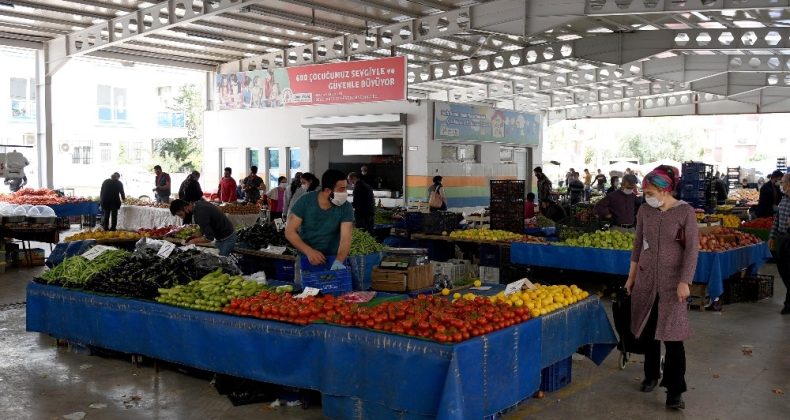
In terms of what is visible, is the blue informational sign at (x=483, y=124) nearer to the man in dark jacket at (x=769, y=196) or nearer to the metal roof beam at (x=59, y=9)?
the man in dark jacket at (x=769, y=196)

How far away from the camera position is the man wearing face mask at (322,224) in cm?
640

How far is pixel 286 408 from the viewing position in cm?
548

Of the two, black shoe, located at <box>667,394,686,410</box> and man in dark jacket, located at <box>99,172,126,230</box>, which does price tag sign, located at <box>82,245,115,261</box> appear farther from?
man in dark jacket, located at <box>99,172,126,230</box>

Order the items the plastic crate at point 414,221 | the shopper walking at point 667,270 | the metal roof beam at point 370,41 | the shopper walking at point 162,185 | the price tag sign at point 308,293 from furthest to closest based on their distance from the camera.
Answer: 1. the shopper walking at point 162,185
2. the metal roof beam at point 370,41
3. the plastic crate at point 414,221
4. the price tag sign at point 308,293
5. the shopper walking at point 667,270

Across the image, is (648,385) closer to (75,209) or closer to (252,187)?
(252,187)

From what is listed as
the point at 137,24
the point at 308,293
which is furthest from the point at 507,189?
the point at 137,24

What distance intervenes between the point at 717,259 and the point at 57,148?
35065 mm

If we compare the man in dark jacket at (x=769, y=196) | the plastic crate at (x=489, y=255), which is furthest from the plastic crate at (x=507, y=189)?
the man in dark jacket at (x=769, y=196)

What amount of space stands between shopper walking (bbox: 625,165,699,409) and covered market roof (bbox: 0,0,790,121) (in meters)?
8.30

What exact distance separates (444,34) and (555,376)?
1166 centimetres

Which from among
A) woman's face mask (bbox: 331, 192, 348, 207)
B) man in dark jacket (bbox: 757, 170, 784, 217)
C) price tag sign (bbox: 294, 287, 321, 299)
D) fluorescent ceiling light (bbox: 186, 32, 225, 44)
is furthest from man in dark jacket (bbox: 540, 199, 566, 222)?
fluorescent ceiling light (bbox: 186, 32, 225, 44)

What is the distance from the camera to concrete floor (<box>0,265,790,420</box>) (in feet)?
17.8

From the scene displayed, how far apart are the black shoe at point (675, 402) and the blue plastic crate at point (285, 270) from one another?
4974 mm

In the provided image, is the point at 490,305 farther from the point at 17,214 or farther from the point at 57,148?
the point at 57,148
